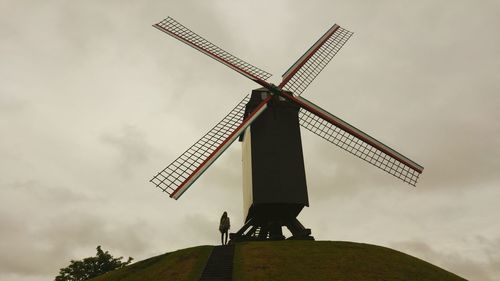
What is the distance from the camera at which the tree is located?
34.2 meters

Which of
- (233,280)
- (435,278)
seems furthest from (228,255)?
(435,278)

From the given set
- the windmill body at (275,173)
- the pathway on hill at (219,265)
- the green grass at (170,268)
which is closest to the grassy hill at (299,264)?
the green grass at (170,268)

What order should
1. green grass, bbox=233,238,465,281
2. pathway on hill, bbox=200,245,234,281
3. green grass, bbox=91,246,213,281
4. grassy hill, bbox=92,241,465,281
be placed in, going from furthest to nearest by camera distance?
green grass, bbox=91,246,213,281, pathway on hill, bbox=200,245,234,281, grassy hill, bbox=92,241,465,281, green grass, bbox=233,238,465,281

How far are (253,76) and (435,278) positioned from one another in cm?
1554

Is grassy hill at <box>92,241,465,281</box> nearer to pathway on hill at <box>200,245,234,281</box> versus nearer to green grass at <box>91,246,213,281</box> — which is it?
green grass at <box>91,246,213,281</box>

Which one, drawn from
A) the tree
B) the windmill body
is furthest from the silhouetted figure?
the tree

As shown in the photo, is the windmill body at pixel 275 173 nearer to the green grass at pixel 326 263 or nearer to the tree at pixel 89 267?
the green grass at pixel 326 263

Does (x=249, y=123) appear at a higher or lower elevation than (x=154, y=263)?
higher

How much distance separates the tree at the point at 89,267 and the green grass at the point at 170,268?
698 inches

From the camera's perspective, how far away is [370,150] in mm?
23344

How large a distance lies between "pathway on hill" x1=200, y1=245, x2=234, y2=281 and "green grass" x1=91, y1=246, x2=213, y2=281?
0.27m

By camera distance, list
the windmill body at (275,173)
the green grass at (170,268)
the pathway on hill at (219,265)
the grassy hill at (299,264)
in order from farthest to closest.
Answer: the windmill body at (275,173)
the green grass at (170,268)
the pathway on hill at (219,265)
the grassy hill at (299,264)

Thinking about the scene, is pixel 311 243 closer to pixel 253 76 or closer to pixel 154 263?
pixel 154 263

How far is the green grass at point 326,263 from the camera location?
15.2 meters
